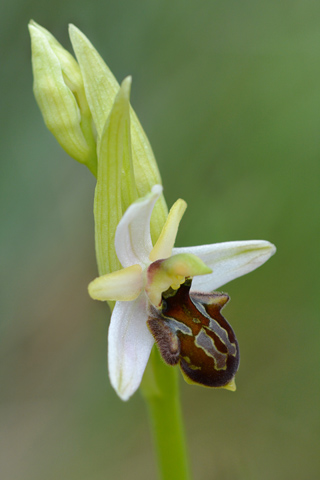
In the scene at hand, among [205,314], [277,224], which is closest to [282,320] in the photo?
[277,224]

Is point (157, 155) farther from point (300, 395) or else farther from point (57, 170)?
point (300, 395)

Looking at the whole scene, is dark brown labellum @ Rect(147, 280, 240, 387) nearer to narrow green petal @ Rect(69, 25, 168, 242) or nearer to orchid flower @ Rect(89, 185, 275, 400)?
orchid flower @ Rect(89, 185, 275, 400)

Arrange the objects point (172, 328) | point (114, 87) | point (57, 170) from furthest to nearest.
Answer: point (57, 170) < point (114, 87) < point (172, 328)

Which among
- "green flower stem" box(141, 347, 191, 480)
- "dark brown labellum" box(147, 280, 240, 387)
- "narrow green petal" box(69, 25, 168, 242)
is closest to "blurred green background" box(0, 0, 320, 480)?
"green flower stem" box(141, 347, 191, 480)

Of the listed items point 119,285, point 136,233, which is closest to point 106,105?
point 136,233

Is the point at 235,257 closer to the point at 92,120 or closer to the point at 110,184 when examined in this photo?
the point at 110,184
